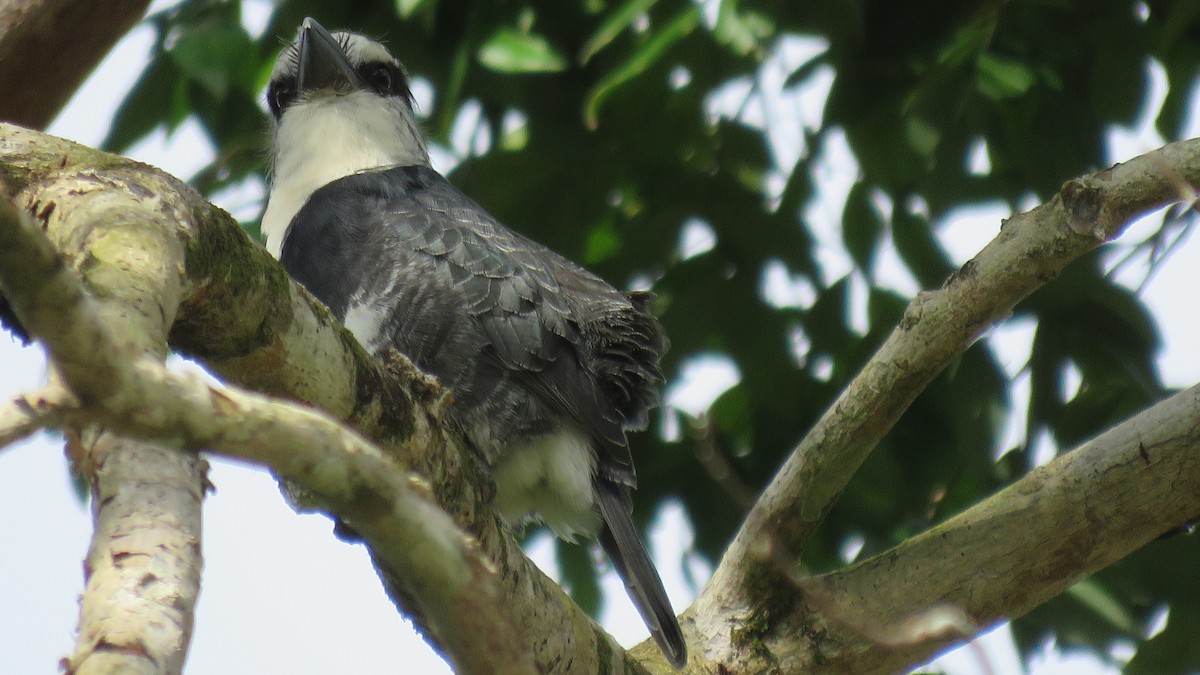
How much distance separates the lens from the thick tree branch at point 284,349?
75.7 inches

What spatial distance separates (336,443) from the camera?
46.1 inches

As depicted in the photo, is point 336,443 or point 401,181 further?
point 401,181

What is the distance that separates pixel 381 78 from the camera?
4.41 meters

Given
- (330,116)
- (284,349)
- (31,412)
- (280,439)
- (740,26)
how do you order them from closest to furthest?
(31,412)
(280,439)
(284,349)
(740,26)
(330,116)

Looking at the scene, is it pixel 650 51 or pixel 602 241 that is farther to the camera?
pixel 602 241

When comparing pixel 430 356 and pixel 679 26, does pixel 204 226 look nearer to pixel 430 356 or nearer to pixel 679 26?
pixel 430 356

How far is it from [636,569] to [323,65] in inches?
79.6

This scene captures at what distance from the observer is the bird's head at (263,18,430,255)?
12.9ft

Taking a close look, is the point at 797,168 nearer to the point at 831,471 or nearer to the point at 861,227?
the point at 861,227

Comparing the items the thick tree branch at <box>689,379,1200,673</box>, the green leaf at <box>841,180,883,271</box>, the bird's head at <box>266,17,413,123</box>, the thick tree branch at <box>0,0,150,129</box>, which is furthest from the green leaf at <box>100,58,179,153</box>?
the thick tree branch at <box>689,379,1200,673</box>

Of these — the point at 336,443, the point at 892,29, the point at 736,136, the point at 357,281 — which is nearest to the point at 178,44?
the point at 357,281

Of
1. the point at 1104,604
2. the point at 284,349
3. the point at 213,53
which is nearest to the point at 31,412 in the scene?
the point at 284,349

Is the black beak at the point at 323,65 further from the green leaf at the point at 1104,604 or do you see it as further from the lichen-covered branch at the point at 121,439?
the green leaf at the point at 1104,604

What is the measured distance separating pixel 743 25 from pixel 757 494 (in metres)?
1.24
